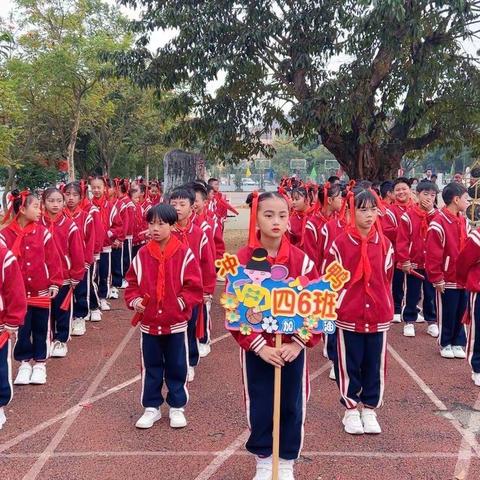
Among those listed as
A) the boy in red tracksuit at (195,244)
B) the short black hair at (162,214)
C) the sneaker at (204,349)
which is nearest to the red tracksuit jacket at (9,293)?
the short black hair at (162,214)

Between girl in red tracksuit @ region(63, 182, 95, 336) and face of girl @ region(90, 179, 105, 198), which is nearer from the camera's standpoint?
girl in red tracksuit @ region(63, 182, 95, 336)

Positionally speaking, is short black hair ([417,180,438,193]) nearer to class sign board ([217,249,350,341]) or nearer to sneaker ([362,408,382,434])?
sneaker ([362,408,382,434])

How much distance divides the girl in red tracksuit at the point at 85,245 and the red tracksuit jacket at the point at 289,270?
380 centimetres

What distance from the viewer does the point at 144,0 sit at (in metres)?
10.3

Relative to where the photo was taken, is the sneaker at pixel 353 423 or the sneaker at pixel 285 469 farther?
the sneaker at pixel 353 423

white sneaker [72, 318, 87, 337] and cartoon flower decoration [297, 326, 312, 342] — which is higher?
cartoon flower decoration [297, 326, 312, 342]

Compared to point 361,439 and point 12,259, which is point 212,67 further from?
point 361,439

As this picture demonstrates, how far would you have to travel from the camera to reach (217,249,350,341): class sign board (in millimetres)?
3045

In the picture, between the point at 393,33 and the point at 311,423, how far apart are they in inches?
242

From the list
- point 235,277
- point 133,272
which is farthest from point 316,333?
point 133,272

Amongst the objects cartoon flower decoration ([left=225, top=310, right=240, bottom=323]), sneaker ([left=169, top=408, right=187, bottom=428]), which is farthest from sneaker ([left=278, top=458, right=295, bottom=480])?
sneaker ([left=169, top=408, right=187, bottom=428])

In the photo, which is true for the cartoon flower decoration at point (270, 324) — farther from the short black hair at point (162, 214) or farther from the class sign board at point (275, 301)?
the short black hair at point (162, 214)

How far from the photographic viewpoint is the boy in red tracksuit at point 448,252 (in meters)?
5.67

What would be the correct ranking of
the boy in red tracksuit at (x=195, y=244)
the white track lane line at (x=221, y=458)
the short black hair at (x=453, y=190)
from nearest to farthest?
the white track lane line at (x=221, y=458)
the boy in red tracksuit at (x=195, y=244)
the short black hair at (x=453, y=190)
